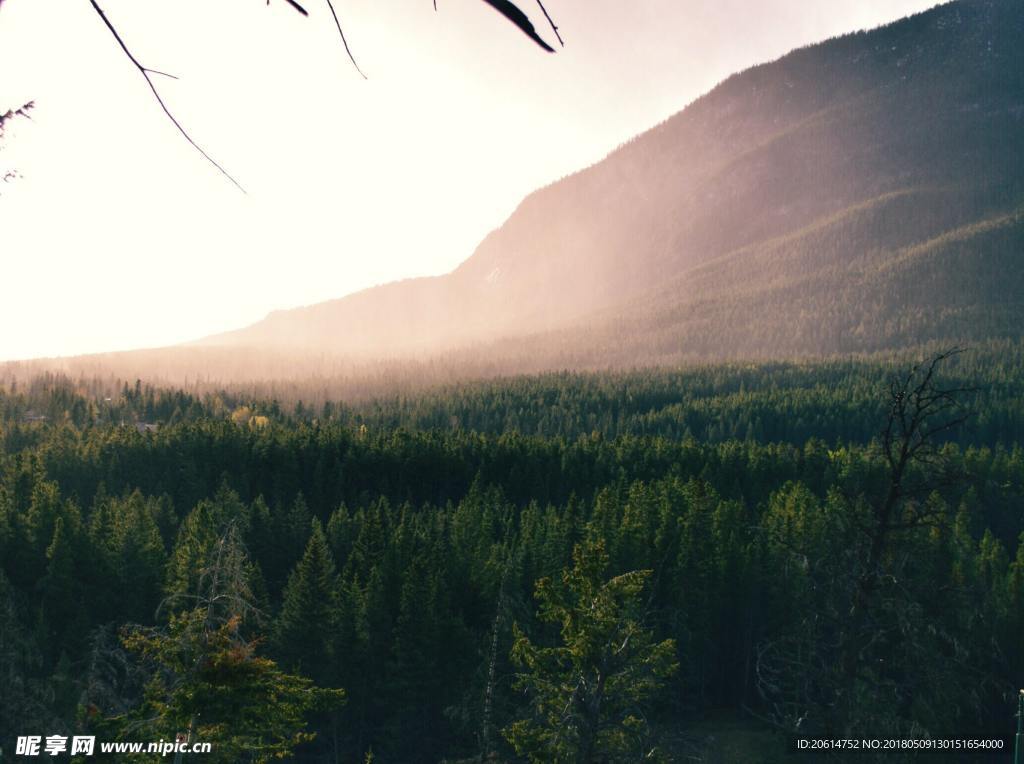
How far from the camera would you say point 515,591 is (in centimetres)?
3128

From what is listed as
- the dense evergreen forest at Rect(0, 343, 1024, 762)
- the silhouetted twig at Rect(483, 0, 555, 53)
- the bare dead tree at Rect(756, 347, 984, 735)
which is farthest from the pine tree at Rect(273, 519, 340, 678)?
the silhouetted twig at Rect(483, 0, 555, 53)

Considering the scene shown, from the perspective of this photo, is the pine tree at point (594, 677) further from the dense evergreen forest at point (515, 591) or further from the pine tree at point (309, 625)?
the pine tree at point (309, 625)

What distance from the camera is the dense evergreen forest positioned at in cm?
1026

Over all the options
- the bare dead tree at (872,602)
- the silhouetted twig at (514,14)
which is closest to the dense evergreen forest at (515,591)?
the bare dead tree at (872,602)

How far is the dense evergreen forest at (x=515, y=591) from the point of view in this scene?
33.7ft

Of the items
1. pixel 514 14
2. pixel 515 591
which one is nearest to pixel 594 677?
pixel 515 591

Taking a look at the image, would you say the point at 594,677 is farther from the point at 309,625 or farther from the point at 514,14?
the point at 309,625

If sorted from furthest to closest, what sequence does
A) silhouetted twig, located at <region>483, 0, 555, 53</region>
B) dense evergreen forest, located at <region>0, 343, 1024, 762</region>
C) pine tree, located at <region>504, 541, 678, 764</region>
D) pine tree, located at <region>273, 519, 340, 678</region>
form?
pine tree, located at <region>273, 519, 340, 678</region> < pine tree, located at <region>504, 541, 678, 764</region> < dense evergreen forest, located at <region>0, 343, 1024, 762</region> < silhouetted twig, located at <region>483, 0, 555, 53</region>

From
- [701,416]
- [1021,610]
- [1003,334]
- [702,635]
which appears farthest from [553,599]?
[1003,334]

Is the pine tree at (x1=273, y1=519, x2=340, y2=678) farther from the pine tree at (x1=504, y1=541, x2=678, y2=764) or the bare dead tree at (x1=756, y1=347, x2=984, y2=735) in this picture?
the bare dead tree at (x1=756, y1=347, x2=984, y2=735)

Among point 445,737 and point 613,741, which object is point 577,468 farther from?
point 613,741

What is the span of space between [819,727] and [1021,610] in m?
29.9

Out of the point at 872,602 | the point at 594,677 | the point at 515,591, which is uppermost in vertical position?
the point at 872,602

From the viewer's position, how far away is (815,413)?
10538cm
